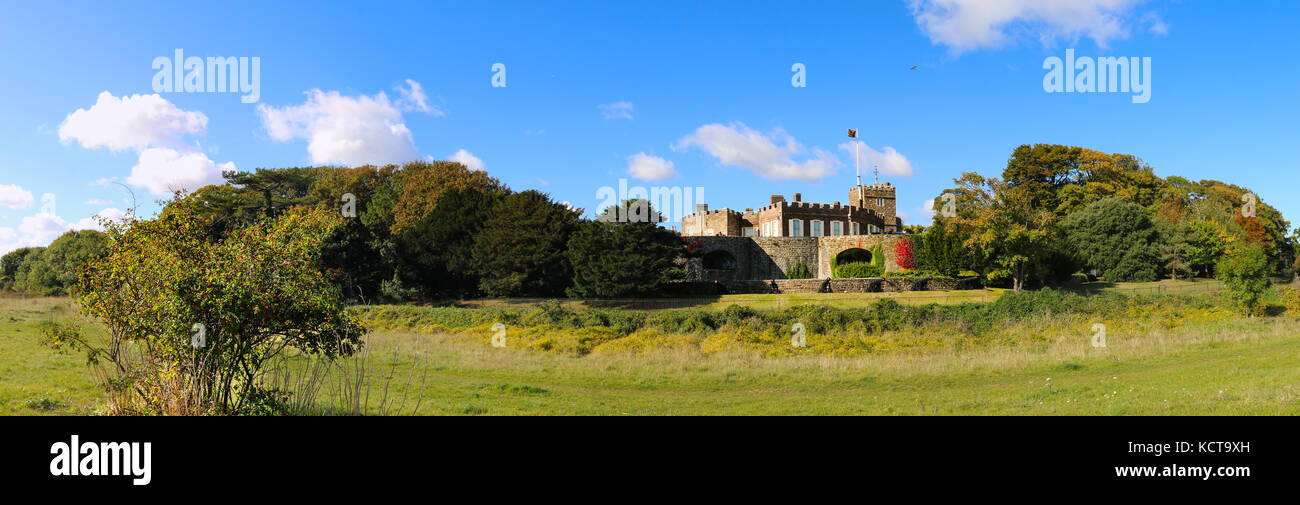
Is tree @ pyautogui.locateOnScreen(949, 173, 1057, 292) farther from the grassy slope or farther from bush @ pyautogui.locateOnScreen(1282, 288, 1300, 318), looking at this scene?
the grassy slope

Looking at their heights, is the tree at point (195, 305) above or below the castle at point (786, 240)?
below

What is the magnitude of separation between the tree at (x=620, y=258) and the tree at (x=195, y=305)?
27.8m

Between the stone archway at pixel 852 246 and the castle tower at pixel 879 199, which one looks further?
the castle tower at pixel 879 199

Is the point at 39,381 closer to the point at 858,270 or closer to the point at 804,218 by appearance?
the point at 858,270

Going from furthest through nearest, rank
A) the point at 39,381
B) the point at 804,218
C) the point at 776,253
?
the point at 804,218, the point at 776,253, the point at 39,381

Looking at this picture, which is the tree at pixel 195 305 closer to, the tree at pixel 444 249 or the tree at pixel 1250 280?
the tree at pixel 1250 280

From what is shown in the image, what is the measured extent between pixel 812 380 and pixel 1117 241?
135 ft

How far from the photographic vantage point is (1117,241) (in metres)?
45.5

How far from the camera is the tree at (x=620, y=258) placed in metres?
36.8

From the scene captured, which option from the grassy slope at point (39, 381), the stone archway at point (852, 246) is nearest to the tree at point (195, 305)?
the grassy slope at point (39, 381)

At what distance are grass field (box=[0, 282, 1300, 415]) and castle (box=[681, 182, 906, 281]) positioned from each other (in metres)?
26.6

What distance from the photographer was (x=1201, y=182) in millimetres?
69188

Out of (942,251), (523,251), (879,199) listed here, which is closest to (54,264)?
(523,251)

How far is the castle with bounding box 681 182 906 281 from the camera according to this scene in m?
48.3
